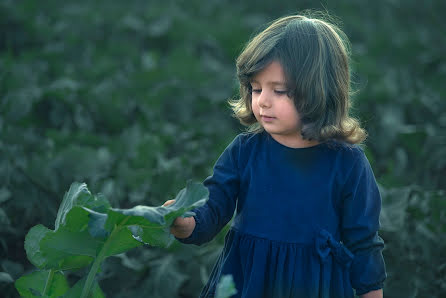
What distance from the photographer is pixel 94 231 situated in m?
1.67

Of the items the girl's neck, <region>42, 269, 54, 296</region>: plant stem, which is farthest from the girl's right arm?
<region>42, 269, 54, 296</region>: plant stem

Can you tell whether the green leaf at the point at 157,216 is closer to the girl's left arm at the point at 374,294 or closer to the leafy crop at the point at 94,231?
the leafy crop at the point at 94,231

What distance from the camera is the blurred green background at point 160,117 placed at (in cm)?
277

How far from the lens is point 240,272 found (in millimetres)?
1963

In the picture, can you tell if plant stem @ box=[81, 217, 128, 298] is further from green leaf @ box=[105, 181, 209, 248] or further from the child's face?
the child's face

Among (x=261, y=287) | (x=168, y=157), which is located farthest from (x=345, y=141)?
(x=168, y=157)

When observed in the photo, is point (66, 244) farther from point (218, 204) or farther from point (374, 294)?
point (374, 294)

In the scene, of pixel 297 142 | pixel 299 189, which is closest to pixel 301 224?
pixel 299 189

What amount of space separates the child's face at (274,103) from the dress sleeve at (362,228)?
251mm

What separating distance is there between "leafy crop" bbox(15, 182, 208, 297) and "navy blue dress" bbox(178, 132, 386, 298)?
18 centimetres

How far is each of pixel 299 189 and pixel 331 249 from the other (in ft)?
0.65

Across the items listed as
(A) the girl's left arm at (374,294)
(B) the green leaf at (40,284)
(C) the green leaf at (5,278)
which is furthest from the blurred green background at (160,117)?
(A) the girl's left arm at (374,294)

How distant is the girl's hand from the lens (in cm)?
182

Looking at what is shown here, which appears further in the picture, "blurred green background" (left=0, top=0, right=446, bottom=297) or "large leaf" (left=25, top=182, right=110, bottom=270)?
"blurred green background" (left=0, top=0, right=446, bottom=297)
